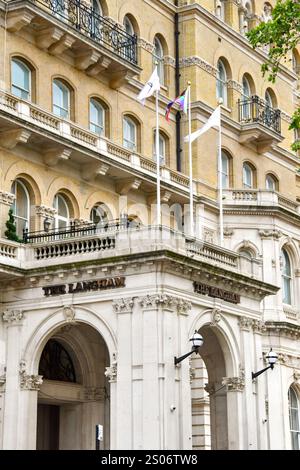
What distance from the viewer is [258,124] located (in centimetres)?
4716

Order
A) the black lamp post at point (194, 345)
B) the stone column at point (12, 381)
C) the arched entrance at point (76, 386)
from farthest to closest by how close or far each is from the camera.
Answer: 1. the arched entrance at point (76, 386)
2. the stone column at point (12, 381)
3. the black lamp post at point (194, 345)

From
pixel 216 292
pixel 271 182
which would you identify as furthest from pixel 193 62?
pixel 216 292

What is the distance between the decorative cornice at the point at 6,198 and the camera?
33344mm

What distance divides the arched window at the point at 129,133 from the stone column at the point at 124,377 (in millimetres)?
12024

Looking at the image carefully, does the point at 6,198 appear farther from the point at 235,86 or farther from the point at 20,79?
the point at 235,86

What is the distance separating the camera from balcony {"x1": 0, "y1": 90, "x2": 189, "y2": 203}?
33312mm

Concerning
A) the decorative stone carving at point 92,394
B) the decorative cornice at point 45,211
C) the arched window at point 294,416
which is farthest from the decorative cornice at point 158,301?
the arched window at point 294,416

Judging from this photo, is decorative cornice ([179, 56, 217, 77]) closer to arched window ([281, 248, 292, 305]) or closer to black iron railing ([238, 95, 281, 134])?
black iron railing ([238, 95, 281, 134])

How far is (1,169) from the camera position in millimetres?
33656

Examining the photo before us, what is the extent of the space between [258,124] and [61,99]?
12639 mm

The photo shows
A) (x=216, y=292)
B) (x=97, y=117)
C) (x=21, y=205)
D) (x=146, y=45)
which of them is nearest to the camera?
(x=216, y=292)

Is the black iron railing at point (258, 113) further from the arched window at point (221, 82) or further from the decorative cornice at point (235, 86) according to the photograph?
the arched window at point (221, 82)

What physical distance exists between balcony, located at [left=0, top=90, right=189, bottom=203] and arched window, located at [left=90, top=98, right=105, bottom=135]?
5.64 ft
